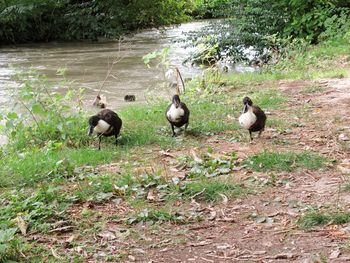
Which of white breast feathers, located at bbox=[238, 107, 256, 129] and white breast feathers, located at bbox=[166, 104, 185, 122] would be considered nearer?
white breast feathers, located at bbox=[238, 107, 256, 129]

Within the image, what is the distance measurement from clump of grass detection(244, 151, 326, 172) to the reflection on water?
6.88 meters

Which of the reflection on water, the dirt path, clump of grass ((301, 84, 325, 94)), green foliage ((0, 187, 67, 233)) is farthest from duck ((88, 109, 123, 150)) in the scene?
clump of grass ((301, 84, 325, 94))

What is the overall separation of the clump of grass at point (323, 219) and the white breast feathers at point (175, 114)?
11.2 feet

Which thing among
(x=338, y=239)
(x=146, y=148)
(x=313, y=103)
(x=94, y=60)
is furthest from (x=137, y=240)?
(x=94, y=60)

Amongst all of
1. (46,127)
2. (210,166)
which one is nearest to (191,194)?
(210,166)

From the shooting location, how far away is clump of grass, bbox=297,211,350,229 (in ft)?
15.4

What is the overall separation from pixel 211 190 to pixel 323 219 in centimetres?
127

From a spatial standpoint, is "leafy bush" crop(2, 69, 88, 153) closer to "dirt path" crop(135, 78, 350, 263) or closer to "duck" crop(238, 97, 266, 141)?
"dirt path" crop(135, 78, 350, 263)

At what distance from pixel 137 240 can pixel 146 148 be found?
3057 mm

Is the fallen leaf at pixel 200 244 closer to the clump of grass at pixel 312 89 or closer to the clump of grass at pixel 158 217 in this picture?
the clump of grass at pixel 158 217

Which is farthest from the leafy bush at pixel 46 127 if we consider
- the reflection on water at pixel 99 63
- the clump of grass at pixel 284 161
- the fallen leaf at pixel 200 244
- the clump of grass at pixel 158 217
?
the fallen leaf at pixel 200 244

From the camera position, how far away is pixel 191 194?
556cm

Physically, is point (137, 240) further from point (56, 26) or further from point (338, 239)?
point (56, 26)

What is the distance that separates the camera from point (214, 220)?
199 inches
